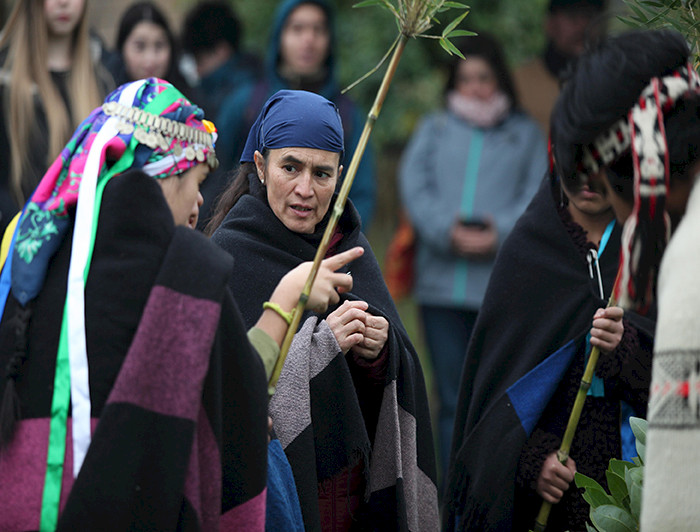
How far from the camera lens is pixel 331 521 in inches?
137

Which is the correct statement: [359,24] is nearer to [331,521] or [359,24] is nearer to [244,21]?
[244,21]

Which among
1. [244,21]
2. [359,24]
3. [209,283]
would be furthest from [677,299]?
[244,21]

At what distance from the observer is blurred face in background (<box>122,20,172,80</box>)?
6.54 m

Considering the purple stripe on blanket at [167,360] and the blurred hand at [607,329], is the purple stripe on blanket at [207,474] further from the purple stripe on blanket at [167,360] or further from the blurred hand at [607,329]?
the blurred hand at [607,329]

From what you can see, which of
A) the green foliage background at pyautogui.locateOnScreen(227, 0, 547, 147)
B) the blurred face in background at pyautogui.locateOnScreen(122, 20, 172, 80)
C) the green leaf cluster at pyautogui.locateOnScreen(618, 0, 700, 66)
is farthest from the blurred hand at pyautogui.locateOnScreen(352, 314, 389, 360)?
the green foliage background at pyautogui.locateOnScreen(227, 0, 547, 147)

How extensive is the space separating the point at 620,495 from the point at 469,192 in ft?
11.9

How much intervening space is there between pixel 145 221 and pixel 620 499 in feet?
5.29

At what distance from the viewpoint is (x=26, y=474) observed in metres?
2.41

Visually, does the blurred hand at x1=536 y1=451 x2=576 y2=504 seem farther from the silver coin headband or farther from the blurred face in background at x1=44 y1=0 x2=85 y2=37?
the blurred face in background at x1=44 y1=0 x2=85 y2=37

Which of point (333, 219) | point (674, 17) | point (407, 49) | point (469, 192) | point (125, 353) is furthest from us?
point (407, 49)

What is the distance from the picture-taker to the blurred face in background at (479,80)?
6523 millimetres

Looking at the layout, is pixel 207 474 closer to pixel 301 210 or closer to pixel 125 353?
pixel 125 353

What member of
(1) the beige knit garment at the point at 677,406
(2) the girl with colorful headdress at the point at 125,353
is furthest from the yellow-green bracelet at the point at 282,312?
(1) the beige knit garment at the point at 677,406

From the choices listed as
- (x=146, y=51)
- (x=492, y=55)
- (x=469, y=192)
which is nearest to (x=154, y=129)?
(x=469, y=192)
